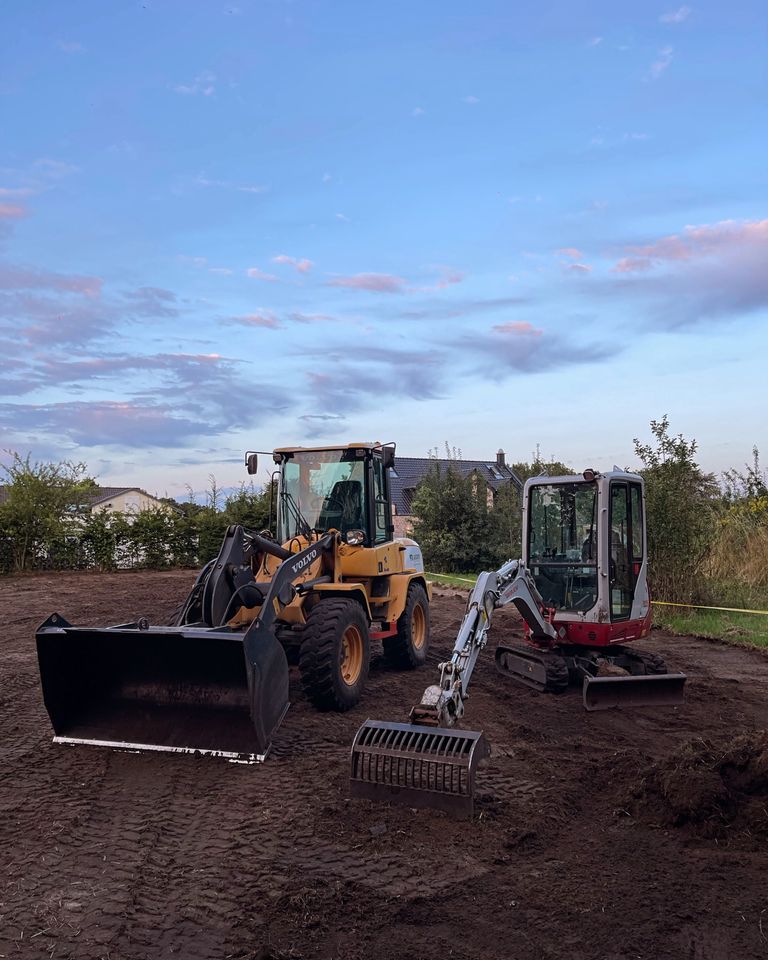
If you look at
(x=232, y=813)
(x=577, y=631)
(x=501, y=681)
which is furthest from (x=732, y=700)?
(x=232, y=813)

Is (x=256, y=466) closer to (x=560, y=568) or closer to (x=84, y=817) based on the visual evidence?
(x=560, y=568)

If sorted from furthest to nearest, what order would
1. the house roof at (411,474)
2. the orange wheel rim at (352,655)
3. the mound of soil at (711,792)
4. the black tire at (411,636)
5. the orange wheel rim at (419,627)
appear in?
the house roof at (411,474) < the orange wheel rim at (419,627) < the black tire at (411,636) < the orange wheel rim at (352,655) < the mound of soil at (711,792)

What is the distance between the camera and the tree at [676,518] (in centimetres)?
1409

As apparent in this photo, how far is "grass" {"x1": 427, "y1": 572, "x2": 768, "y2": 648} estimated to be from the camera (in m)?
12.1

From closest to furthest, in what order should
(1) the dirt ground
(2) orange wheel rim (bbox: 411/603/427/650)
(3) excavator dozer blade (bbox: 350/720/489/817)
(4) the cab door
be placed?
(1) the dirt ground
(3) excavator dozer blade (bbox: 350/720/489/817)
(4) the cab door
(2) orange wheel rim (bbox: 411/603/427/650)

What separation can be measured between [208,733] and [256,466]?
131 inches

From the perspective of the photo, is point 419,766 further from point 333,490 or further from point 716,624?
point 716,624

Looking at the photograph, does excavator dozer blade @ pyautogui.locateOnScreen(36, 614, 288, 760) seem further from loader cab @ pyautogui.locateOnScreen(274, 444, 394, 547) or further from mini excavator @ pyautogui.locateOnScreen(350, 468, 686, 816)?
loader cab @ pyautogui.locateOnScreen(274, 444, 394, 547)

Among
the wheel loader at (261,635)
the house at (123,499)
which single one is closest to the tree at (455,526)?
the house at (123,499)

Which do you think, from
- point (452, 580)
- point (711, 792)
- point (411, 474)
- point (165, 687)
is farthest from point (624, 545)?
point (411, 474)

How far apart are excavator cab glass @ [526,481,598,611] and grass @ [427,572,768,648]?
3.91 meters

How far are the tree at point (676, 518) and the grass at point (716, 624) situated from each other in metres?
0.52

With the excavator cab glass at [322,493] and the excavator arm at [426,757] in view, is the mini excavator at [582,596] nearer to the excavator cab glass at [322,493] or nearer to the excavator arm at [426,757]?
the excavator arm at [426,757]

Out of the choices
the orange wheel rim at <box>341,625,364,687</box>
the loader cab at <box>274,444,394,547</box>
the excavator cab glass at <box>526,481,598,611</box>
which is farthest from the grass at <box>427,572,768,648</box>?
the orange wheel rim at <box>341,625,364,687</box>
